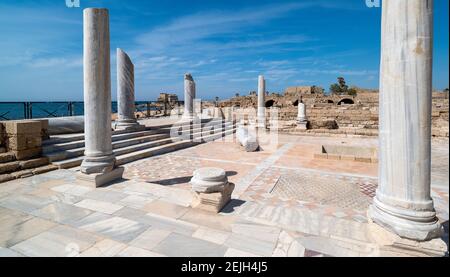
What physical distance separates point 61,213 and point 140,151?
5.37 metres

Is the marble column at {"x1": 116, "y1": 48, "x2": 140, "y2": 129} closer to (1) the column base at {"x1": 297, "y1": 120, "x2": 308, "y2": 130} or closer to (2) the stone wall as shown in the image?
(2) the stone wall

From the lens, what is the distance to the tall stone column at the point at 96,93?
515 centimetres

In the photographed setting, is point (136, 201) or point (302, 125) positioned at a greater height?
point (302, 125)

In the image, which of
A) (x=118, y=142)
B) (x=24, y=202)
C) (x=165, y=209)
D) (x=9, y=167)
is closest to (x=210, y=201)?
(x=165, y=209)

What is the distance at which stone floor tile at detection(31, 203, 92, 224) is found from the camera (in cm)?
361

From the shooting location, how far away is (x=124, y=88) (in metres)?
10.5

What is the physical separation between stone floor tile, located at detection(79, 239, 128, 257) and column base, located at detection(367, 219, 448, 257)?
2.85 metres

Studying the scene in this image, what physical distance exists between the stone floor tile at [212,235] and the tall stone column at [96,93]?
9.44 feet

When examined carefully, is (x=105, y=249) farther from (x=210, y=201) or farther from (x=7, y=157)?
(x=7, y=157)

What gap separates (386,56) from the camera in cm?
286

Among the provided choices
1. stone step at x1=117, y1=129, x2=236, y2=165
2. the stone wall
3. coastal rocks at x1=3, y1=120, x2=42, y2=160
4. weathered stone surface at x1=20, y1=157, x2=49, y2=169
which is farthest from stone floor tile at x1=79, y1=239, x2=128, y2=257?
the stone wall

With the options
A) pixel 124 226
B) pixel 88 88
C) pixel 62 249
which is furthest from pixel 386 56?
pixel 88 88
